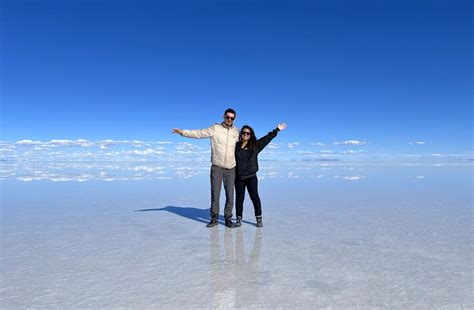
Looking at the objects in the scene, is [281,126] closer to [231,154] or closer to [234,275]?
[231,154]

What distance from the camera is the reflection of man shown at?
2670 millimetres

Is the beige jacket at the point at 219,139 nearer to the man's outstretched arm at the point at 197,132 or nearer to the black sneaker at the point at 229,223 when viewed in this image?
the man's outstretched arm at the point at 197,132

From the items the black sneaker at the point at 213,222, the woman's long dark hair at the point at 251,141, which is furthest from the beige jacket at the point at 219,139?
the black sneaker at the point at 213,222

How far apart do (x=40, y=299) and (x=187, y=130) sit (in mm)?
3343

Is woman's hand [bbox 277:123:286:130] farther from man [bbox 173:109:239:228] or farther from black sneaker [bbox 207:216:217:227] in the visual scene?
black sneaker [bbox 207:216:217:227]

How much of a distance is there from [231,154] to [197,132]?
0.68 m

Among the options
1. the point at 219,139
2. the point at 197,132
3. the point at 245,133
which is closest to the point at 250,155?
the point at 245,133

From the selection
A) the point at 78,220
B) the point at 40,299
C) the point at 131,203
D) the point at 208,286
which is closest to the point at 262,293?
the point at 208,286

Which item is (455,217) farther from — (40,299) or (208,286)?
(40,299)

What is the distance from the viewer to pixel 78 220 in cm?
603

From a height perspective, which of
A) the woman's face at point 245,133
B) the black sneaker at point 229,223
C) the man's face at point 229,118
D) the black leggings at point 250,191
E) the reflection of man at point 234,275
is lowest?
the reflection of man at point 234,275

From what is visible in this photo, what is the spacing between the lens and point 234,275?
3.22 m

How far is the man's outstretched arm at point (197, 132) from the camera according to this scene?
17.9 ft

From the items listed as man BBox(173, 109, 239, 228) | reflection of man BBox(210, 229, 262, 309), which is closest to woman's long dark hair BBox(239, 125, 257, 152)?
man BBox(173, 109, 239, 228)
